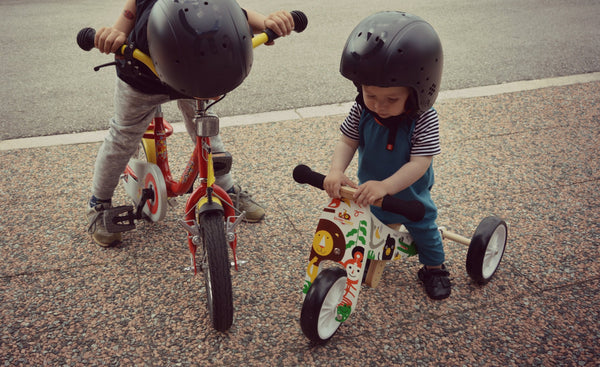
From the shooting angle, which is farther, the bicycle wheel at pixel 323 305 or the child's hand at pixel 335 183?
the child's hand at pixel 335 183

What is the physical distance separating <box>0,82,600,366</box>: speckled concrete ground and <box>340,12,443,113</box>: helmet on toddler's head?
3.61 ft

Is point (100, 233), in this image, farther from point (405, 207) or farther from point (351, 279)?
point (405, 207)

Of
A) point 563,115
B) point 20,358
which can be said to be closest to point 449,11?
point 563,115

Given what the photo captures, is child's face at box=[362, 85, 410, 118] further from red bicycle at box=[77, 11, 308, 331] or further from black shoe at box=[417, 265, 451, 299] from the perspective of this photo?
black shoe at box=[417, 265, 451, 299]

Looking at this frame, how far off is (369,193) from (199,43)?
0.87 metres

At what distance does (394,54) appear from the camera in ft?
6.56

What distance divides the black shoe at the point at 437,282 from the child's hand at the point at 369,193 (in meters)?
0.70

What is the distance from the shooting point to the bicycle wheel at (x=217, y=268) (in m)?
2.20

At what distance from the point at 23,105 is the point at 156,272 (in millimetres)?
3014

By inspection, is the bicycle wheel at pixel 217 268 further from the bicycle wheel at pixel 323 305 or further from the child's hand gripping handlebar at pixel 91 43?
the child's hand gripping handlebar at pixel 91 43

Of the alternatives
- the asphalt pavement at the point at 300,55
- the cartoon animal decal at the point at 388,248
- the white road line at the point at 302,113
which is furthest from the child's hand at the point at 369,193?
the asphalt pavement at the point at 300,55

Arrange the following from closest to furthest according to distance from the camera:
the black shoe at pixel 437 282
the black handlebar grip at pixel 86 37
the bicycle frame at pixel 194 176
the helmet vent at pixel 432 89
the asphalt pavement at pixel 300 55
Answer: the black handlebar grip at pixel 86 37 < the helmet vent at pixel 432 89 < the bicycle frame at pixel 194 176 < the black shoe at pixel 437 282 < the asphalt pavement at pixel 300 55

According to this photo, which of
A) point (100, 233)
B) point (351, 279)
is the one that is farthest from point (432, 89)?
point (100, 233)

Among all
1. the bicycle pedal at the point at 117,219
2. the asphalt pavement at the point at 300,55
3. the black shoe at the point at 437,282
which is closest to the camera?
the black shoe at the point at 437,282
